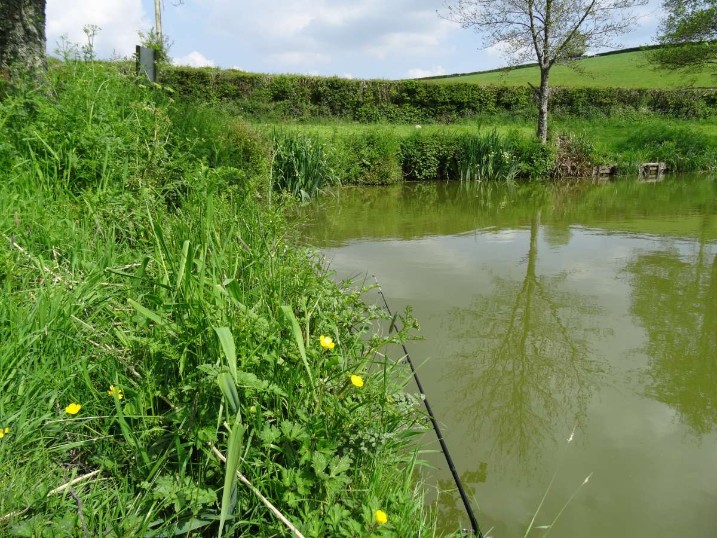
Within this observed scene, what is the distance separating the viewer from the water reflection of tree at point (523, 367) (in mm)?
2496

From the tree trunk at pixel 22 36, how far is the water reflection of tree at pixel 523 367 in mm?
3999

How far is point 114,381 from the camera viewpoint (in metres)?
1.79

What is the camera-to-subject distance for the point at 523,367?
10.2ft

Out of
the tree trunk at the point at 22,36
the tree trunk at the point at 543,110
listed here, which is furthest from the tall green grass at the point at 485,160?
the tree trunk at the point at 22,36

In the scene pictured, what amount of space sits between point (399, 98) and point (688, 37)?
31.3 feet

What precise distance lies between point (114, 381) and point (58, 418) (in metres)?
0.19

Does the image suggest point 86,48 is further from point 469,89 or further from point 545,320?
point 469,89

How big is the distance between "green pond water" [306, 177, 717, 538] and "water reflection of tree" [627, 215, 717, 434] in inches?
0.5

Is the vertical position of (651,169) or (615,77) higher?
(615,77)

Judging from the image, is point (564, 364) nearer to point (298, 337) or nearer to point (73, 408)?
point (298, 337)

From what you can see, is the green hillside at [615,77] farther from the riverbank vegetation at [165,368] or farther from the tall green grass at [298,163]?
the riverbank vegetation at [165,368]

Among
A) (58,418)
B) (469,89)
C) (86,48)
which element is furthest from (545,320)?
(469,89)

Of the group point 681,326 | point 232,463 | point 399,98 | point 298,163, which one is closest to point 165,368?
point 232,463

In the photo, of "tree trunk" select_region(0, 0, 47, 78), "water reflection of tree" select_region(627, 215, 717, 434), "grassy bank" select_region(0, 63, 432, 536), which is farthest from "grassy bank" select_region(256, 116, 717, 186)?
"grassy bank" select_region(0, 63, 432, 536)
